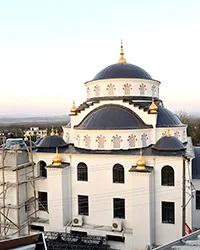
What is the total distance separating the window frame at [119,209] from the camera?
12.6 m

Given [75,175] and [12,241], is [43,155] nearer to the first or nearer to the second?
[75,175]

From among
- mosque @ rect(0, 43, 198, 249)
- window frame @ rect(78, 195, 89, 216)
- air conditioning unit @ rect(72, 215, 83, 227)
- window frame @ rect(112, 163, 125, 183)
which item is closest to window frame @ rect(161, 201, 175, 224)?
mosque @ rect(0, 43, 198, 249)

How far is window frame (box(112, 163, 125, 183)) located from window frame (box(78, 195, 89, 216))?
6.29 ft

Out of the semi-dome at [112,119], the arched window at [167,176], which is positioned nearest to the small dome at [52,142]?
the semi-dome at [112,119]

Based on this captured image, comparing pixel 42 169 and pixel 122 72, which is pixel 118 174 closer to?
pixel 42 169

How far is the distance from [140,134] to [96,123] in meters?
2.47

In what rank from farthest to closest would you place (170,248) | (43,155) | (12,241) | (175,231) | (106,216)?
(43,155)
(106,216)
(175,231)
(12,241)
(170,248)

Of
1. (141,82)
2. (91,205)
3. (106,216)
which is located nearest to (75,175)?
(91,205)

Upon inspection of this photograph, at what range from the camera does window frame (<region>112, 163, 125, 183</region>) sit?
12.6 m

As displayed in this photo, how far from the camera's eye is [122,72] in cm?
1596

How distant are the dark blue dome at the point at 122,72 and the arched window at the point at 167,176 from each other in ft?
21.7

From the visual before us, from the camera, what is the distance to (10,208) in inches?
514

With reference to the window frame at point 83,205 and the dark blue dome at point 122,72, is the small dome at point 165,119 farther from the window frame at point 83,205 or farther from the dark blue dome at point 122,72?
the window frame at point 83,205

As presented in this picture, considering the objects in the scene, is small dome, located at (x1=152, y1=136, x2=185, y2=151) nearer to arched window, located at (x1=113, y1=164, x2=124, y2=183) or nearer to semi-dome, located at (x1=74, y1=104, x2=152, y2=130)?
semi-dome, located at (x1=74, y1=104, x2=152, y2=130)
